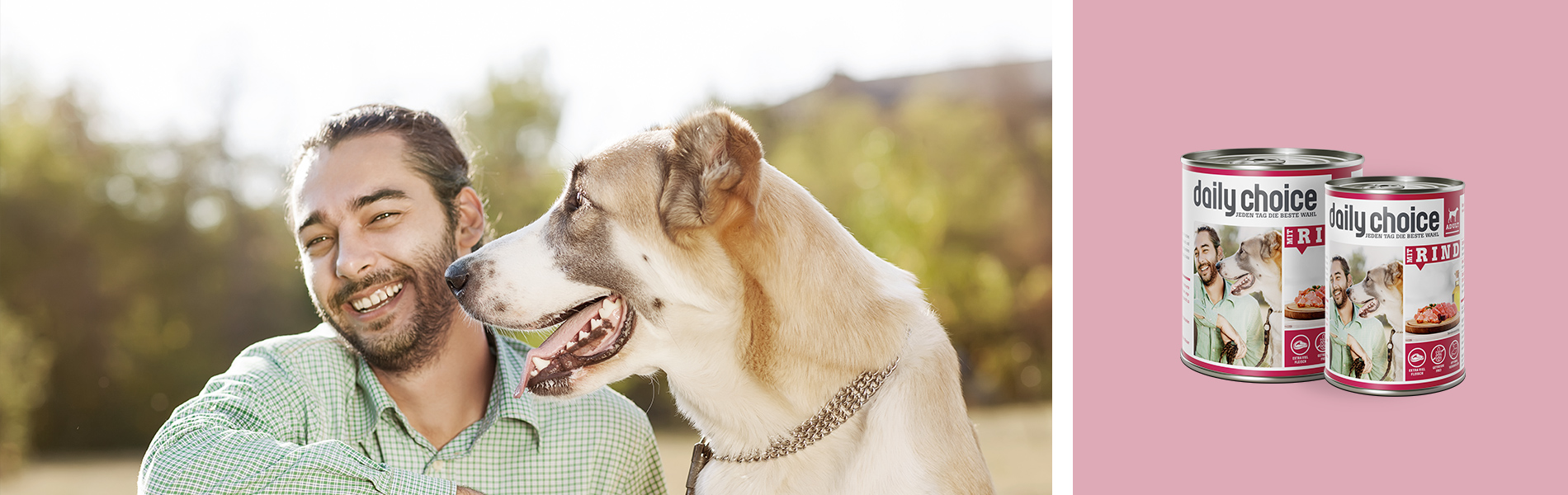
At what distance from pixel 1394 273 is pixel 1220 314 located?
0.31 metres

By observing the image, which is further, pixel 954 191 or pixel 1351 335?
pixel 954 191

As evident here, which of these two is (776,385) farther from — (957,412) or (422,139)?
(422,139)

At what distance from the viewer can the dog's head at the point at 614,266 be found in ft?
4.79

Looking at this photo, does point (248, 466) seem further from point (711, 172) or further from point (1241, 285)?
point (1241, 285)

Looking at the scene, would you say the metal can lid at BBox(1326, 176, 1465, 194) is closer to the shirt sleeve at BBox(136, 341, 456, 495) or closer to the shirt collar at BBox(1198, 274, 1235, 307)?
the shirt collar at BBox(1198, 274, 1235, 307)

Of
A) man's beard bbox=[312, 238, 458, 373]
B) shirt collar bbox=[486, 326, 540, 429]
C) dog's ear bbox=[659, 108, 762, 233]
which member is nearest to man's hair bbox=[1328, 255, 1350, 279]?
dog's ear bbox=[659, 108, 762, 233]

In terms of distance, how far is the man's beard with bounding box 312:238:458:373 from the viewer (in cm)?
191

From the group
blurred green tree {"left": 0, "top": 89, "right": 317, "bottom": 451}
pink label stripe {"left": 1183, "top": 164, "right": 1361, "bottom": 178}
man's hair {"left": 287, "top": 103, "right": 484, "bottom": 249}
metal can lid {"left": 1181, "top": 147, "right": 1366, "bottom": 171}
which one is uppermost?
man's hair {"left": 287, "top": 103, "right": 484, "bottom": 249}

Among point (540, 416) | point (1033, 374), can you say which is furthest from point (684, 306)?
point (1033, 374)

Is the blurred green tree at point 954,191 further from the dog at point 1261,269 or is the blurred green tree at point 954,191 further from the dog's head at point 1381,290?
the dog's head at point 1381,290

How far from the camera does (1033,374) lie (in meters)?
7.88

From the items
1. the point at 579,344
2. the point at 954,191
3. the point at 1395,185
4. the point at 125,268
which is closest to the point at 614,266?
the point at 579,344

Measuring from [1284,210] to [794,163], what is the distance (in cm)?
541

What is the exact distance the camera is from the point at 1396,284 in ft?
5.27
